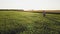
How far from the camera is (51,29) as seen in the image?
130 centimetres

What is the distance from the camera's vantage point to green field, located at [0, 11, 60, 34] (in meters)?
1.29

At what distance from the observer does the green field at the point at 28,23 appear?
1.29 meters

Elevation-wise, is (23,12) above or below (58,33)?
above

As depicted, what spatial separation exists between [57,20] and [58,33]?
0.19m

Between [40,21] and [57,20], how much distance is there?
256 mm

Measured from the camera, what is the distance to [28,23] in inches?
51.7
